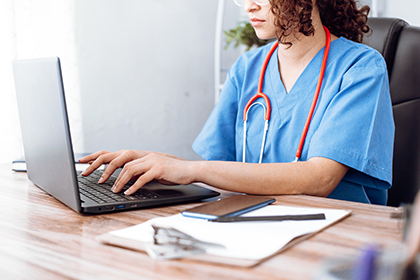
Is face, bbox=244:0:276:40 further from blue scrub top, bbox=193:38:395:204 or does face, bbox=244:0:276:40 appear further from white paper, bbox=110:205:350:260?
white paper, bbox=110:205:350:260

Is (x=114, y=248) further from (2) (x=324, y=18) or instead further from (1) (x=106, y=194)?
(2) (x=324, y=18)

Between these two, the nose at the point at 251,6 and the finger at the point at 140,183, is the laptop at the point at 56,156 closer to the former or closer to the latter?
the finger at the point at 140,183

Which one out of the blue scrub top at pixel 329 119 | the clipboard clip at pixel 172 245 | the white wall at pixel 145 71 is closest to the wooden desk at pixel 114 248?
the clipboard clip at pixel 172 245

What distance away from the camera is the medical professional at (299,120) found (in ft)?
2.33

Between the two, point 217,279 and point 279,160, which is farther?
point 279,160

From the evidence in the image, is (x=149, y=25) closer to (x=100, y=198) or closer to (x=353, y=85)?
(x=353, y=85)

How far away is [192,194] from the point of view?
670 millimetres

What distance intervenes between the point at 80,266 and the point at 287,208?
33 cm

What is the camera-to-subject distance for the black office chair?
1.00m

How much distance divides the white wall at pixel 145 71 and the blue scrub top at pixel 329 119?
3.40ft

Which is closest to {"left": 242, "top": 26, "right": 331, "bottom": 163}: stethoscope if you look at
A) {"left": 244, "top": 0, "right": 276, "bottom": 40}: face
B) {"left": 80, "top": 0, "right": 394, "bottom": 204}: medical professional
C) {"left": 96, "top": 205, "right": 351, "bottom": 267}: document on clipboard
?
{"left": 80, "top": 0, "right": 394, "bottom": 204}: medical professional

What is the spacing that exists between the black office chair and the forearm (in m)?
0.37

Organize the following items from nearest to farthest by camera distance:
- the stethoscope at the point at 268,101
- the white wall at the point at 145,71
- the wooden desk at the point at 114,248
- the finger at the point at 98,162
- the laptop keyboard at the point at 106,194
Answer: the wooden desk at the point at 114,248 → the laptop keyboard at the point at 106,194 → the finger at the point at 98,162 → the stethoscope at the point at 268,101 → the white wall at the point at 145,71

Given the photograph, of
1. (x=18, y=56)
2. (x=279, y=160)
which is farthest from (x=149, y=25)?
(x=279, y=160)
